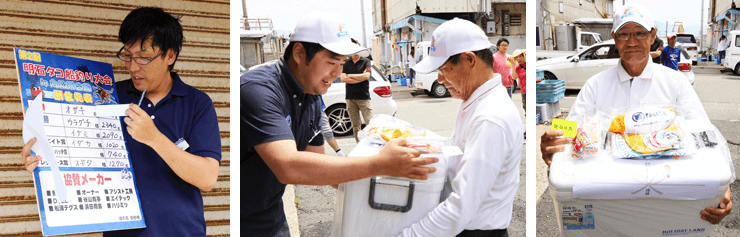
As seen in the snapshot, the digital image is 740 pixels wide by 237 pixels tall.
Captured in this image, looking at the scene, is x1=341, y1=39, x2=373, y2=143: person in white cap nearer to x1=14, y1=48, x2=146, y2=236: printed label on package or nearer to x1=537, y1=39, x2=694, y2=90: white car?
x1=14, y1=48, x2=146, y2=236: printed label on package

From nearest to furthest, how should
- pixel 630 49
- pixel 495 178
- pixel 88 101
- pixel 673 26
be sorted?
pixel 495 178
pixel 88 101
pixel 630 49
pixel 673 26

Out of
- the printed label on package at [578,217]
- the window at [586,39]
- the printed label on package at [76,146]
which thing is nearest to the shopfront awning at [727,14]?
the printed label on package at [578,217]

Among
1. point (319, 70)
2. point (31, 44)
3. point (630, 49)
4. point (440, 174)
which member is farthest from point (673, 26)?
point (31, 44)

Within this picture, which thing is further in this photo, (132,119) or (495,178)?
(132,119)

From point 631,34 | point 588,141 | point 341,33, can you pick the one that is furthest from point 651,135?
point 341,33

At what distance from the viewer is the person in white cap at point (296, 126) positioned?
1.61 m

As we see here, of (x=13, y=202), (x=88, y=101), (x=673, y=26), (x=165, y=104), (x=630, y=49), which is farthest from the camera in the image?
(x=673, y=26)

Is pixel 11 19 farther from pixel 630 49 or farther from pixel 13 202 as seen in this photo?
pixel 630 49

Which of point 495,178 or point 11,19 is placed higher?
point 11,19

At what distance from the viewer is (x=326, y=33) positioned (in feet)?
5.55

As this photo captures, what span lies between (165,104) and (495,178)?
124 cm

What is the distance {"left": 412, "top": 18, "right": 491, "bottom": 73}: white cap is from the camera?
64.1 inches

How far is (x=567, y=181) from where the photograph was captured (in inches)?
73.5

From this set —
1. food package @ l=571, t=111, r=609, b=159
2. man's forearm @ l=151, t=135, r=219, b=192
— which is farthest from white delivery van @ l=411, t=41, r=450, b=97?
man's forearm @ l=151, t=135, r=219, b=192
